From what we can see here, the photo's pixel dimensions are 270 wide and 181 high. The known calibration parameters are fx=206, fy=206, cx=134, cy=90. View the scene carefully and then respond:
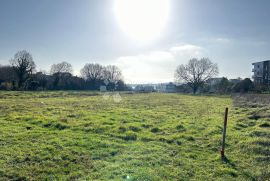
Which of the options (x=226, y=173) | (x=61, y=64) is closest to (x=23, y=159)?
(x=226, y=173)

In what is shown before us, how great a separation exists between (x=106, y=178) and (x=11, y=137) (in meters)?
5.88

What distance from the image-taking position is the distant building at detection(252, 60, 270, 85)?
74.7 m

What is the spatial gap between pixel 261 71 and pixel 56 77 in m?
82.6

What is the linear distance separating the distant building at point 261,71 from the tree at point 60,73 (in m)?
69.6

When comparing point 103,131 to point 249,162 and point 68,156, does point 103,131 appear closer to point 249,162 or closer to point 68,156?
point 68,156

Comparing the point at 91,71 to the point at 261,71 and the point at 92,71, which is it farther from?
the point at 261,71

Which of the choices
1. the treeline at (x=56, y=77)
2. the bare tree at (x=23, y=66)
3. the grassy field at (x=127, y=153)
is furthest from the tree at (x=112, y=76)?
the grassy field at (x=127, y=153)

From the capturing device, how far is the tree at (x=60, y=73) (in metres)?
78.5

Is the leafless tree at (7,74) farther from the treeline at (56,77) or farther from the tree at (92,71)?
the tree at (92,71)

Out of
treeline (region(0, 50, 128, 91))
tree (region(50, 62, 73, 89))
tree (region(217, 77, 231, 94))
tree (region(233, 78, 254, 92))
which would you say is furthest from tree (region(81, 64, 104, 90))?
tree (region(233, 78, 254, 92))

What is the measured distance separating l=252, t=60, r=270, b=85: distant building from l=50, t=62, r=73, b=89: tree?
69.6 meters

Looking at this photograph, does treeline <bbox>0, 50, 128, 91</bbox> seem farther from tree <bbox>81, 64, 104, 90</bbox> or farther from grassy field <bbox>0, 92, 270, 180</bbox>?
grassy field <bbox>0, 92, 270, 180</bbox>

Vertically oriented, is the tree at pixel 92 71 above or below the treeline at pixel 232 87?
above

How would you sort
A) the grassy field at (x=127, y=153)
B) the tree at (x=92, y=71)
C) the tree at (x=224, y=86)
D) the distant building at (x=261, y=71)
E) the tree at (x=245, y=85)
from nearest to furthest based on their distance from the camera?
the grassy field at (x=127, y=153) → the tree at (x=245, y=85) → the tree at (x=224, y=86) → the distant building at (x=261, y=71) → the tree at (x=92, y=71)
